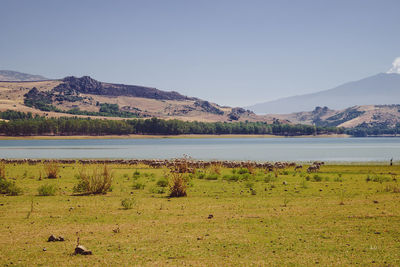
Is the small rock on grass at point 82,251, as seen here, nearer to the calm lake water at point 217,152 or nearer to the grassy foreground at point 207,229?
the grassy foreground at point 207,229

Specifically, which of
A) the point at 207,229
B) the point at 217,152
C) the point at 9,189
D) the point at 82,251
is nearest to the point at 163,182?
the point at 9,189

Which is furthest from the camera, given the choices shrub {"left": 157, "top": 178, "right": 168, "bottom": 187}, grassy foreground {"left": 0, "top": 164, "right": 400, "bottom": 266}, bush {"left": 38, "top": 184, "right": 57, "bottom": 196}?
shrub {"left": 157, "top": 178, "right": 168, "bottom": 187}

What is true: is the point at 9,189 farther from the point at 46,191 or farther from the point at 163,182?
the point at 163,182

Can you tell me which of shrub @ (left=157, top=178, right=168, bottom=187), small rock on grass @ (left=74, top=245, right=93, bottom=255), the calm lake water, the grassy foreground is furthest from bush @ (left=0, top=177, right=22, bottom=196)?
the calm lake water

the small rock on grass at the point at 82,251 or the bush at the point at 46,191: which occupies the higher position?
the small rock on grass at the point at 82,251

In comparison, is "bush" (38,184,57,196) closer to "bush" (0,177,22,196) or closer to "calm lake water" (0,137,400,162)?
"bush" (0,177,22,196)

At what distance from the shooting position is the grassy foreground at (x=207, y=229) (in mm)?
10109

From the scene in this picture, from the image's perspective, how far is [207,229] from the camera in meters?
13.3

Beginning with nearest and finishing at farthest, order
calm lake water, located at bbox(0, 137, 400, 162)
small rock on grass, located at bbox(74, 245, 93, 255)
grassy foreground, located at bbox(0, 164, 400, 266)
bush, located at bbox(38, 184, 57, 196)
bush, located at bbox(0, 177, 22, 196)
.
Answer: grassy foreground, located at bbox(0, 164, 400, 266) → small rock on grass, located at bbox(74, 245, 93, 255) → bush, located at bbox(38, 184, 57, 196) → bush, located at bbox(0, 177, 22, 196) → calm lake water, located at bbox(0, 137, 400, 162)

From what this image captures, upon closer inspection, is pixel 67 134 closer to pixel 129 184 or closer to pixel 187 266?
pixel 129 184

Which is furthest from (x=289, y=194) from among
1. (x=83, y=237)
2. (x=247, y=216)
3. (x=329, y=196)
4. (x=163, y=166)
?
(x=163, y=166)

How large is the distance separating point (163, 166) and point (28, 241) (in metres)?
33.3

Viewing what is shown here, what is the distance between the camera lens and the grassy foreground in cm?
1011

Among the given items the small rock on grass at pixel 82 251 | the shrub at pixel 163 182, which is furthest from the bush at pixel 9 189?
the small rock on grass at pixel 82 251
